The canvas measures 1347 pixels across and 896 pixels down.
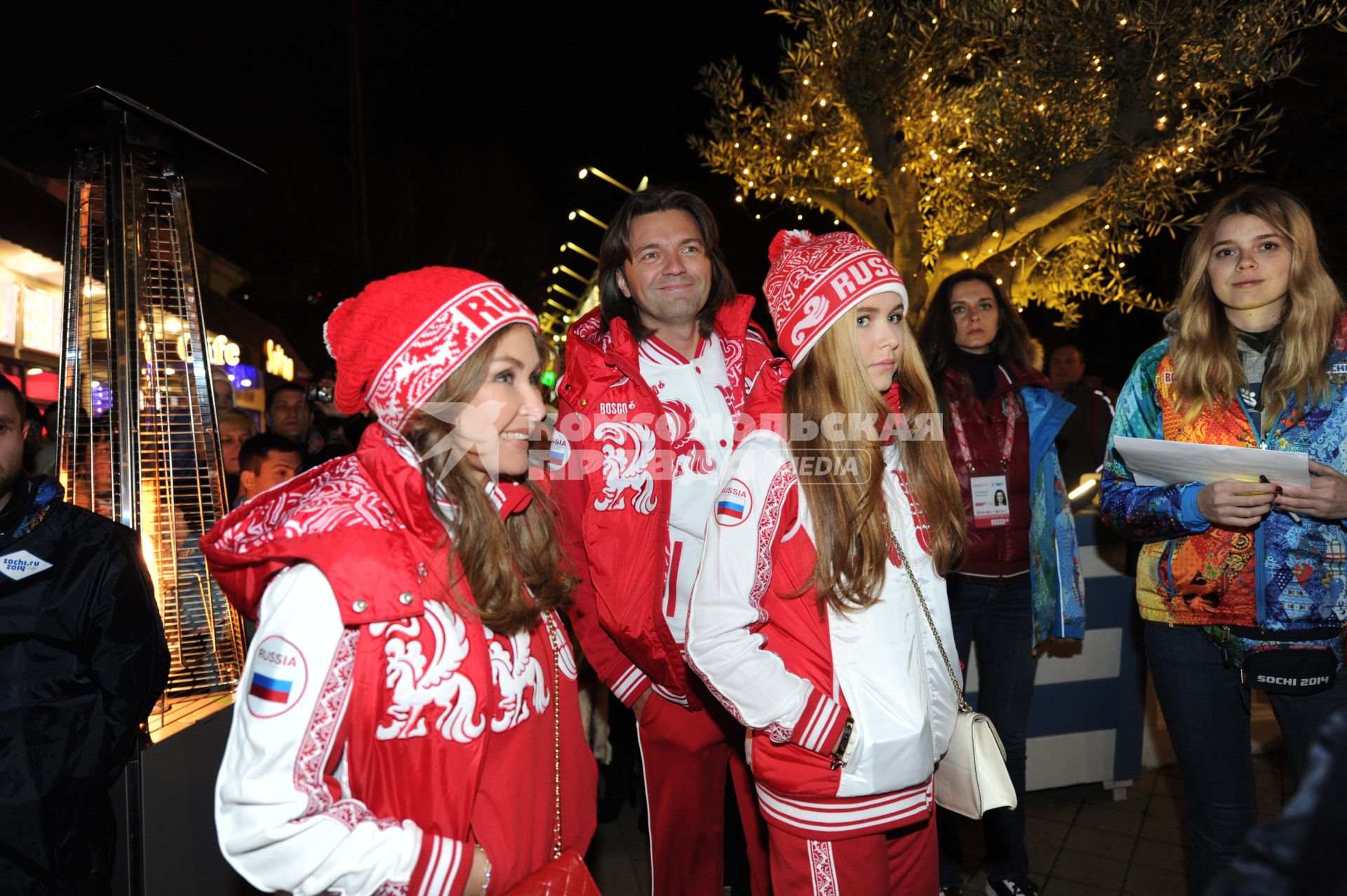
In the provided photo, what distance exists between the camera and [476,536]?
1.78m

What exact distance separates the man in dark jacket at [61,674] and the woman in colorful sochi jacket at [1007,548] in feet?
9.99

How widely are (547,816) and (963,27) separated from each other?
7.31 metres

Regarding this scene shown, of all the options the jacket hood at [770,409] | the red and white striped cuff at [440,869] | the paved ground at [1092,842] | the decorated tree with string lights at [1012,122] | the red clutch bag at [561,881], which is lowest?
the paved ground at [1092,842]

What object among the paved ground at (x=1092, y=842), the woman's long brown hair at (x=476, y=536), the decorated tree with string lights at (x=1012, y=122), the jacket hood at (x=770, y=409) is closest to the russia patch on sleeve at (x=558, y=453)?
the jacket hood at (x=770, y=409)

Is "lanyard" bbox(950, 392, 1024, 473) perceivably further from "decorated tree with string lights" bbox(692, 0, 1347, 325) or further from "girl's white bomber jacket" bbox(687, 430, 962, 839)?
"decorated tree with string lights" bbox(692, 0, 1347, 325)

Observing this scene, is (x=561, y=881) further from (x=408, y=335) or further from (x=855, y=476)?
(x=855, y=476)

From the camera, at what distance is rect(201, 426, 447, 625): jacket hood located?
151cm

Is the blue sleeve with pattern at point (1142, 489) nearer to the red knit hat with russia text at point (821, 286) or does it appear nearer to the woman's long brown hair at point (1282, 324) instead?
the woman's long brown hair at point (1282, 324)

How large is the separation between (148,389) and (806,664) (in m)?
2.40

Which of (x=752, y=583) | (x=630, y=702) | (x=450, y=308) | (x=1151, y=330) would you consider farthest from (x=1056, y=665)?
(x=1151, y=330)

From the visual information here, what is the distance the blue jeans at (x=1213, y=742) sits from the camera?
106 inches

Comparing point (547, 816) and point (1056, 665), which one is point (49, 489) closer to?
point (547, 816)

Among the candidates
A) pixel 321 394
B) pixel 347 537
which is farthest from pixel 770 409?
pixel 321 394

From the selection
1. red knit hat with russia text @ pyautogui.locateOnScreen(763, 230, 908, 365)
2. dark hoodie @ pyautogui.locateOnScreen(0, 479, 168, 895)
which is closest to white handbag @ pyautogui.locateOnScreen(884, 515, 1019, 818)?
red knit hat with russia text @ pyautogui.locateOnScreen(763, 230, 908, 365)
